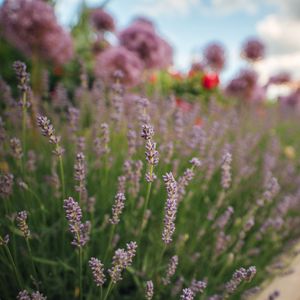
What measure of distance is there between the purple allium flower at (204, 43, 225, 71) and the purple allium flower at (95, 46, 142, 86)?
6.08ft

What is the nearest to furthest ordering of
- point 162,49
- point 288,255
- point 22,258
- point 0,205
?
point 22,258
point 0,205
point 288,255
point 162,49

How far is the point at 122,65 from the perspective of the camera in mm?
2371

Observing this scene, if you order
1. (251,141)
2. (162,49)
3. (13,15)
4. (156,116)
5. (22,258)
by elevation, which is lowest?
(22,258)

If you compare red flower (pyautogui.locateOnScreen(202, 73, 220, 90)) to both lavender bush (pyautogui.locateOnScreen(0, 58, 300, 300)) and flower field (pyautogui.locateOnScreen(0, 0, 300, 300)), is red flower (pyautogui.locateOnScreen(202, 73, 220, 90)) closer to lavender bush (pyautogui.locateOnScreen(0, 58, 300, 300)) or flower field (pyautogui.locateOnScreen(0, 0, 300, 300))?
flower field (pyautogui.locateOnScreen(0, 0, 300, 300))

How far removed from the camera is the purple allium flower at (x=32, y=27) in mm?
2154

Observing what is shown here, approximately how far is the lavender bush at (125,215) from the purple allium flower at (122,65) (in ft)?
0.14

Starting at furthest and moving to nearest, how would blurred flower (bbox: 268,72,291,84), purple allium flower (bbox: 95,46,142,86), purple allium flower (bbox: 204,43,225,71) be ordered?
blurred flower (bbox: 268,72,291,84) → purple allium flower (bbox: 204,43,225,71) → purple allium flower (bbox: 95,46,142,86)

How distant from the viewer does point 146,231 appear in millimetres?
1665

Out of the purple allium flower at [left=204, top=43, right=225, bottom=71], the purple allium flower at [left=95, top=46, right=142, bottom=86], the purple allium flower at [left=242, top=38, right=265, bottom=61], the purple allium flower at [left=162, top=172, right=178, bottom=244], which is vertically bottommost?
the purple allium flower at [left=162, top=172, right=178, bottom=244]

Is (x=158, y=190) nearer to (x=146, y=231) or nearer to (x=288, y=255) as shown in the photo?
(x=146, y=231)

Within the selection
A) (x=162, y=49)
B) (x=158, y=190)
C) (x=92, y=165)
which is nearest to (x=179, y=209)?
(x=158, y=190)

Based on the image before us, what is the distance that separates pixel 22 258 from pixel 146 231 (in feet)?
1.81

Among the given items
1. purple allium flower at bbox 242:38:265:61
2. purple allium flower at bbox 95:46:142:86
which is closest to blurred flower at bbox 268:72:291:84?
purple allium flower at bbox 242:38:265:61

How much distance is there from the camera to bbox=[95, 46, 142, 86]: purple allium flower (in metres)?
2.36
